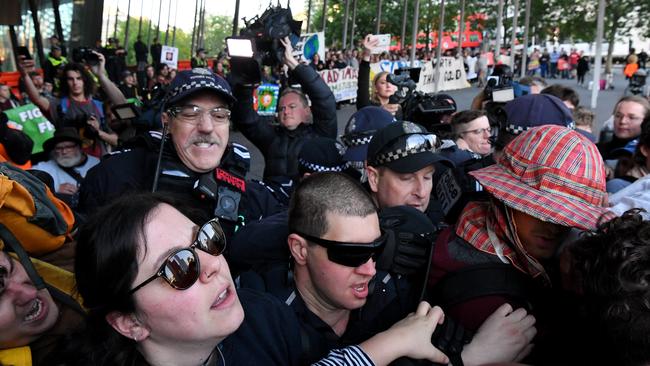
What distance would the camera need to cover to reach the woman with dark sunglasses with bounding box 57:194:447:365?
5.01 ft

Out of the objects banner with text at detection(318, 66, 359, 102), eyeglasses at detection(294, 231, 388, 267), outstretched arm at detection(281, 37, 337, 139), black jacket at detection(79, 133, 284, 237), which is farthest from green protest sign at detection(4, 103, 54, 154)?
banner with text at detection(318, 66, 359, 102)

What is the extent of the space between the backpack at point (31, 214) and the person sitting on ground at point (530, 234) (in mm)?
1457

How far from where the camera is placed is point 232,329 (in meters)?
1.58

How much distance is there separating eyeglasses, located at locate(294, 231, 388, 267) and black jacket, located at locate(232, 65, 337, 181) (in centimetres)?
254

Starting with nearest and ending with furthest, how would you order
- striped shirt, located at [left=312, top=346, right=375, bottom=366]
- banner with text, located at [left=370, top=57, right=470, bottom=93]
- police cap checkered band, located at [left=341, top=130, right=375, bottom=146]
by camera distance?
striped shirt, located at [left=312, top=346, right=375, bottom=366] → police cap checkered band, located at [left=341, top=130, right=375, bottom=146] → banner with text, located at [left=370, top=57, right=470, bottom=93]

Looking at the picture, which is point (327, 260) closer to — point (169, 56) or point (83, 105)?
point (83, 105)

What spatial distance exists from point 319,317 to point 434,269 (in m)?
0.45

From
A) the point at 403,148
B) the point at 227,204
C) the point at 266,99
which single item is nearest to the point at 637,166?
the point at 403,148

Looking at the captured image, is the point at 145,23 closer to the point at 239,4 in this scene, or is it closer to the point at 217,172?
the point at 239,4

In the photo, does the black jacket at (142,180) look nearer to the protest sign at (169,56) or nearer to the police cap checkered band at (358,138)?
the police cap checkered band at (358,138)

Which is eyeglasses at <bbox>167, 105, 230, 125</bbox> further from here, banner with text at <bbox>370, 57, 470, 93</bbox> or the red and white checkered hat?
banner with text at <bbox>370, 57, 470, 93</bbox>

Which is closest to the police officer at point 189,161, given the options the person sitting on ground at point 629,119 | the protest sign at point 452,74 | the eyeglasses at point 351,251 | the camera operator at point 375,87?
the eyeglasses at point 351,251

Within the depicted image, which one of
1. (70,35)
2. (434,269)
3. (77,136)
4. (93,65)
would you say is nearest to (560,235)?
(434,269)

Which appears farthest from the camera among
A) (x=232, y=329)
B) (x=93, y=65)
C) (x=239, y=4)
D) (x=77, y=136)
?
(x=239, y=4)
